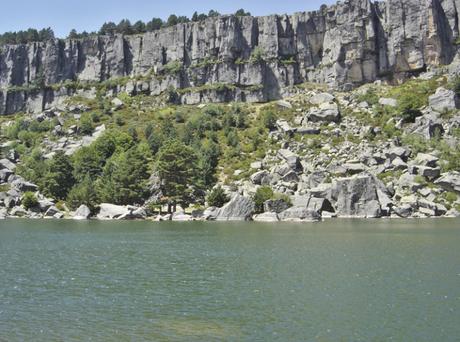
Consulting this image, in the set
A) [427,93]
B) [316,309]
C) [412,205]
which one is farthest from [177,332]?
[427,93]

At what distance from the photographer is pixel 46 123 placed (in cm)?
15112

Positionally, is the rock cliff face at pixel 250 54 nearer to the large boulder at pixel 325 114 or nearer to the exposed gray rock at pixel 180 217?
the large boulder at pixel 325 114

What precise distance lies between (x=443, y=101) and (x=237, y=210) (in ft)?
196

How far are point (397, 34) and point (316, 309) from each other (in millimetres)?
137068

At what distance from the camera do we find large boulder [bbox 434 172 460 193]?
8812cm

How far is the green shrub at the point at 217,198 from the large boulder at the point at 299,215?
12.1m

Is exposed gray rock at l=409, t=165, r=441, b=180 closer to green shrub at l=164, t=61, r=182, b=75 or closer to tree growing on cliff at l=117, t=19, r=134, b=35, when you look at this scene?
green shrub at l=164, t=61, r=182, b=75

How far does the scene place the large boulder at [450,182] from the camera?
88.1 metres

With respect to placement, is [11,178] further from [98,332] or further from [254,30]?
[98,332]

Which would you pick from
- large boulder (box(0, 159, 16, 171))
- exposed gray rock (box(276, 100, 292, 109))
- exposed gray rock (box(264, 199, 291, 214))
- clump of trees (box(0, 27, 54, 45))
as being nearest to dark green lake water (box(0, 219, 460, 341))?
exposed gray rock (box(264, 199, 291, 214))

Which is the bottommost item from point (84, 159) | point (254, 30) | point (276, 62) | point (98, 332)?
point (98, 332)

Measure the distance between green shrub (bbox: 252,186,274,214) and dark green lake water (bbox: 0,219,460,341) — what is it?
35477mm

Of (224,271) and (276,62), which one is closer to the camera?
(224,271)

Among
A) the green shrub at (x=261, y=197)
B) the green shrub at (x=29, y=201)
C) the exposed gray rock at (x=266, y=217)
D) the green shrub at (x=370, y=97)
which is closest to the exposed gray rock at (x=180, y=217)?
the exposed gray rock at (x=266, y=217)
